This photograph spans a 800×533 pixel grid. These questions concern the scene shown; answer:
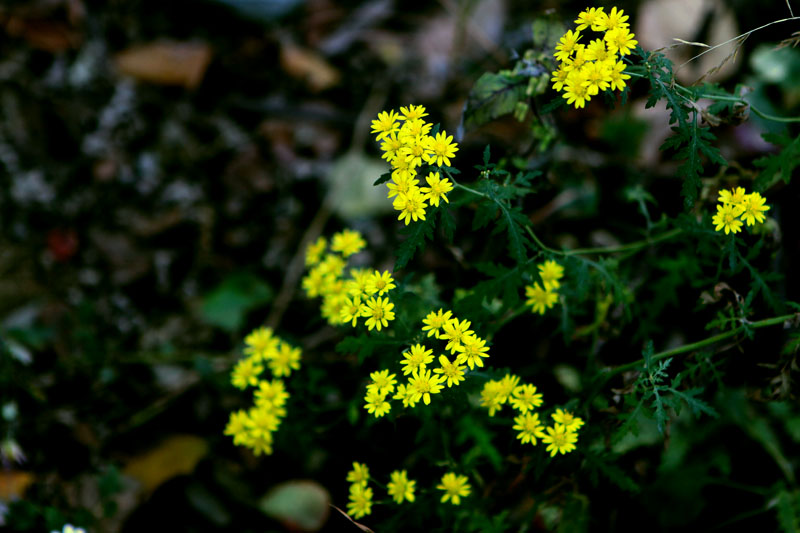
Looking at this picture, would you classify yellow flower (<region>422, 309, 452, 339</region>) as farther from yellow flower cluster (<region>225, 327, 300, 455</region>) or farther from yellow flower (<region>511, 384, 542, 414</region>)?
yellow flower cluster (<region>225, 327, 300, 455</region>)

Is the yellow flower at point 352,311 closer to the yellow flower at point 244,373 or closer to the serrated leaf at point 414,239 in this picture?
the serrated leaf at point 414,239

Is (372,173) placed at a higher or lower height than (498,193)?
higher

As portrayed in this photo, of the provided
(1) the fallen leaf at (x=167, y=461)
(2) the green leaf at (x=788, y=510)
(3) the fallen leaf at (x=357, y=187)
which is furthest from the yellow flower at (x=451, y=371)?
(3) the fallen leaf at (x=357, y=187)

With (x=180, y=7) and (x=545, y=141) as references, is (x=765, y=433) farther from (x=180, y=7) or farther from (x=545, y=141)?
(x=180, y=7)

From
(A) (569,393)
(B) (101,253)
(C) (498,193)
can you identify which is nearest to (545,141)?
(C) (498,193)

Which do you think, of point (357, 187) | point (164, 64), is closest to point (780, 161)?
point (357, 187)

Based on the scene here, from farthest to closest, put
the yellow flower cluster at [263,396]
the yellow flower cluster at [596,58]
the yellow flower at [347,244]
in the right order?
the yellow flower at [347,244], the yellow flower cluster at [263,396], the yellow flower cluster at [596,58]
